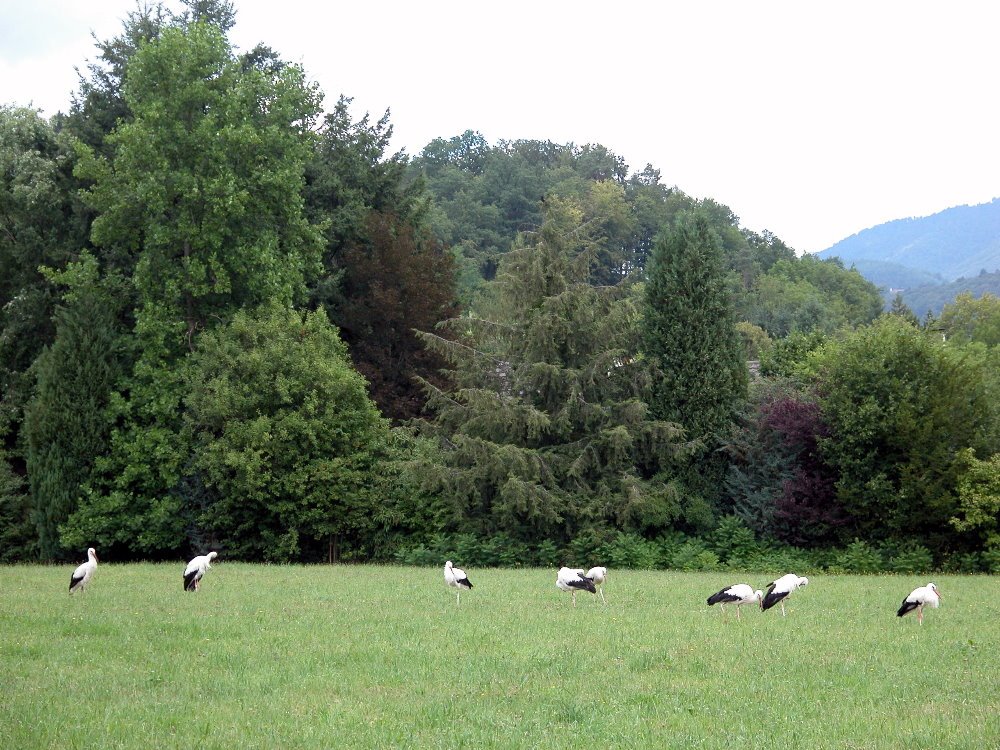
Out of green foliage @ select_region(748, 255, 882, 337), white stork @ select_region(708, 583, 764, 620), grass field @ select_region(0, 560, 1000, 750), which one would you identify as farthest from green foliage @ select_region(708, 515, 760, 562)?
green foliage @ select_region(748, 255, 882, 337)

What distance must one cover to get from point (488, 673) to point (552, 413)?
2163 cm

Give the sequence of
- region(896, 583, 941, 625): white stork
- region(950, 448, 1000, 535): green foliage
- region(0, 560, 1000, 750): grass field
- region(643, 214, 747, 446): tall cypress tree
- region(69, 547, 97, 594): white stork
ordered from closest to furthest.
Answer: region(0, 560, 1000, 750): grass field, region(896, 583, 941, 625): white stork, region(69, 547, 97, 594): white stork, region(950, 448, 1000, 535): green foliage, region(643, 214, 747, 446): tall cypress tree

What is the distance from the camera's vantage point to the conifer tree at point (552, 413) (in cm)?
3169

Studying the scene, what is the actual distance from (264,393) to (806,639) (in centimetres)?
2365

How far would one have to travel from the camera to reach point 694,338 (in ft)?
110

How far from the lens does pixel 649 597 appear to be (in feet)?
67.6

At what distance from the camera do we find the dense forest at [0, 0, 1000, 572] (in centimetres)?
3094

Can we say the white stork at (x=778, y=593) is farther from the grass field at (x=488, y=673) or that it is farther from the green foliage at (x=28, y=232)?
the green foliage at (x=28, y=232)

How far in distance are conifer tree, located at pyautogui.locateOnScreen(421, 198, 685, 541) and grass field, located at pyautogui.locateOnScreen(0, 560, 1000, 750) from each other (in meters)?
11.4

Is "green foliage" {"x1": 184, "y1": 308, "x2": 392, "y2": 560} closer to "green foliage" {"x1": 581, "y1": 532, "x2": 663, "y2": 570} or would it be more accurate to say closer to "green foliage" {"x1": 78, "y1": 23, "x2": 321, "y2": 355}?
"green foliage" {"x1": 78, "y1": 23, "x2": 321, "y2": 355}

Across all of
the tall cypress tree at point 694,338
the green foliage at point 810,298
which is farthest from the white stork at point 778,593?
the green foliage at point 810,298

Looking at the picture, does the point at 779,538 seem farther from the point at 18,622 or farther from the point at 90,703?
the point at 90,703

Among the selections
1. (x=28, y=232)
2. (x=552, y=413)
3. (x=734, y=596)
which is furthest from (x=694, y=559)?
(x=28, y=232)

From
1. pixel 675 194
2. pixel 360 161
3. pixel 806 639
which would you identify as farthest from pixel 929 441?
pixel 675 194
